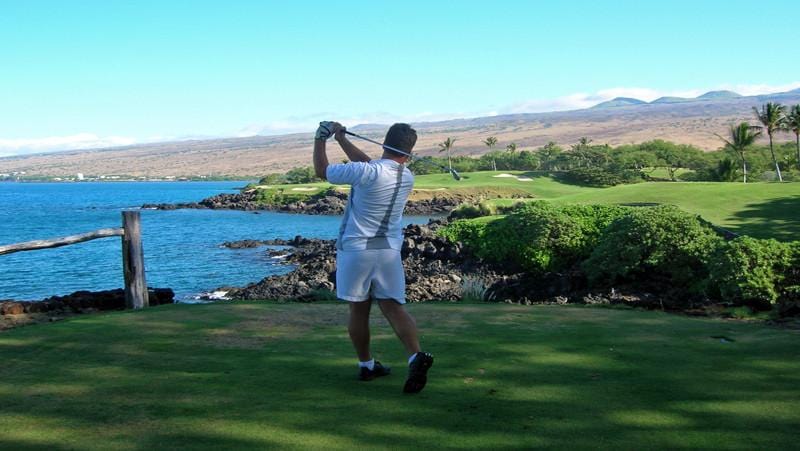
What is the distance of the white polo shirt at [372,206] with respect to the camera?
6375mm

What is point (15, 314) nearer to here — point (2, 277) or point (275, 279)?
point (275, 279)

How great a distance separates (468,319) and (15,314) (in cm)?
642

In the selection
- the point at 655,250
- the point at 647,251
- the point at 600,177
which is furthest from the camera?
the point at 600,177

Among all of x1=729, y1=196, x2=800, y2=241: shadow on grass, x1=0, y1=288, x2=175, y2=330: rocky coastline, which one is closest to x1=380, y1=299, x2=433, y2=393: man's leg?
x1=0, y1=288, x2=175, y2=330: rocky coastline

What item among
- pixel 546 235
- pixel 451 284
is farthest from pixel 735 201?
pixel 451 284

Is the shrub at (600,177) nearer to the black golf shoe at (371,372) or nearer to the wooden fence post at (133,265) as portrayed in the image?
the wooden fence post at (133,265)

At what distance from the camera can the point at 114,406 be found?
19.5ft

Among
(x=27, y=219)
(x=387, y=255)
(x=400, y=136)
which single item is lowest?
(x=27, y=219)

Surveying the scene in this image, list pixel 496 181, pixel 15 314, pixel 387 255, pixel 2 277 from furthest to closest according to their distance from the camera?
pixel 496 181 < pixel 2 277 < pixel 15 314 < pixel 387 255

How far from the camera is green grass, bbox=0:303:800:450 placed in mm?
5227

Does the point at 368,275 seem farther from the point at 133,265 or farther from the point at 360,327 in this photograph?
the point at 133,265

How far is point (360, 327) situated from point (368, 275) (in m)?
0.54

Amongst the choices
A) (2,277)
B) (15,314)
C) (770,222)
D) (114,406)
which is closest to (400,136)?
(114,406)

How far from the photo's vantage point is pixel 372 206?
6.43 meters
